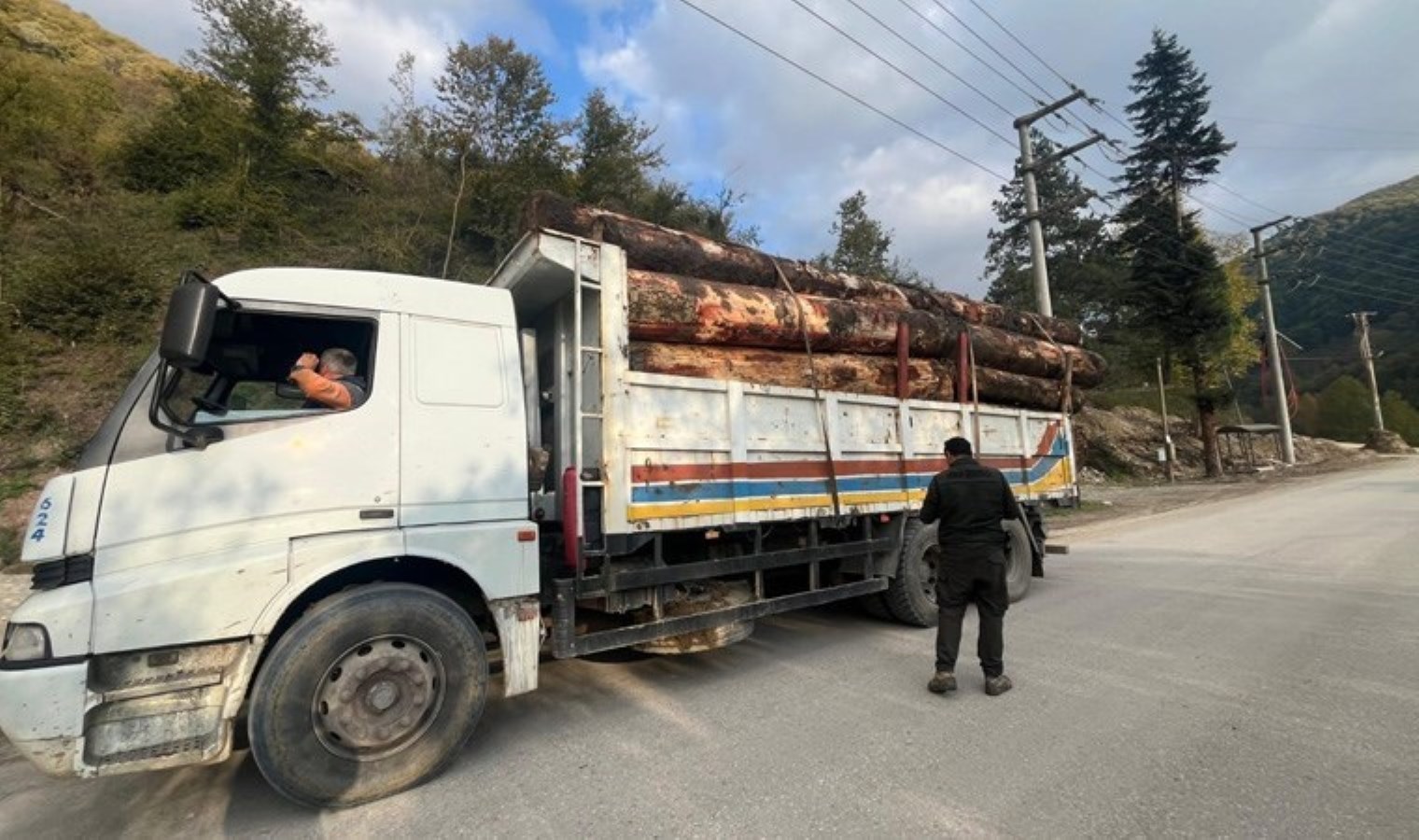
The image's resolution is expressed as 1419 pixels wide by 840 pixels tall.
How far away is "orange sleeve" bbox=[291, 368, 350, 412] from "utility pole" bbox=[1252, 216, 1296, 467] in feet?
120

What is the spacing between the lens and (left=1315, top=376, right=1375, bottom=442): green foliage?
152ft

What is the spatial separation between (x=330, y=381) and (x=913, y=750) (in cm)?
343

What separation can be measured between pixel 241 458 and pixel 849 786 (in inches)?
122

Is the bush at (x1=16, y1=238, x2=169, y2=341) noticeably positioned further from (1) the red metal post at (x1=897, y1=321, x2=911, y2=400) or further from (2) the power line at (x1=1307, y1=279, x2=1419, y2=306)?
(2) the power line at (x1=1307, y1=279, x2=1419, y2=306)

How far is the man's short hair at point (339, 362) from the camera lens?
338 cm

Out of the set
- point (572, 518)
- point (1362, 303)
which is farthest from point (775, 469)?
point (1362, 303)

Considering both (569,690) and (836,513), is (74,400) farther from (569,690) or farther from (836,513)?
(836,513)

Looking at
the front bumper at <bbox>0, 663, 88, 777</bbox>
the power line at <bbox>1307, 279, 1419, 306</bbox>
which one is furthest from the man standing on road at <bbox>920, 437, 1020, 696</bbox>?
the power line at <bbox>1307, 279, 1419, 306</bbox>

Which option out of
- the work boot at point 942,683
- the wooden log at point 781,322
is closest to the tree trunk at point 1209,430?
the wooden log at point 781,322

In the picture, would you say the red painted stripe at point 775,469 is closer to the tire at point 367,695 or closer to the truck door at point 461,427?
the truck door at point 461,427

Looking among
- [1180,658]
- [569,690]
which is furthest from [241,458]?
[1180,658]

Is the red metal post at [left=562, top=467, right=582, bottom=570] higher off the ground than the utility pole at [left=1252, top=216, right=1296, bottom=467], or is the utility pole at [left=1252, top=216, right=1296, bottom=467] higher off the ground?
the utility pole at [left=1252, top=216, right=1296, bottom=467]

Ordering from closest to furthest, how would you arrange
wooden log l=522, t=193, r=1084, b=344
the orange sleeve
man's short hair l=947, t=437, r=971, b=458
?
the orange sleeve < wooden log l=522, t=193, r=1084, b=344 < man's short hair l=947, t=437, r=971, b=458

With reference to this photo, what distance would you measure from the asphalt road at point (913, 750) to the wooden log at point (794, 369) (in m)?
2.06
